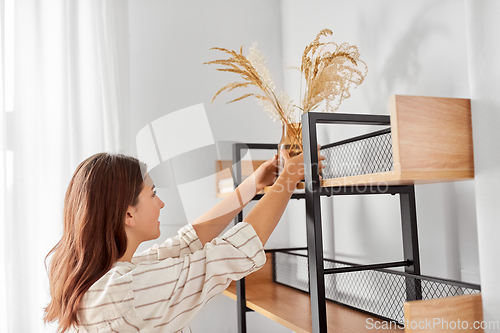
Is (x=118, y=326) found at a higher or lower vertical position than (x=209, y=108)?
lower

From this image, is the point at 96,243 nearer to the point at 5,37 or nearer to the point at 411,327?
the point at 411,327

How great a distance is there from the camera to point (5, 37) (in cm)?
129

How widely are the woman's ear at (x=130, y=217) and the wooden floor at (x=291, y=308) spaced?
0.44 m

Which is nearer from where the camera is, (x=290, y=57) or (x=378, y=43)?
(x=378, y=43)

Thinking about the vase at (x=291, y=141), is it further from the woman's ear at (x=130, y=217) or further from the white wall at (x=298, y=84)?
the woman's ear at (x=130, y=217)

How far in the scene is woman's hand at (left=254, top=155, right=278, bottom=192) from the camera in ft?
3.51

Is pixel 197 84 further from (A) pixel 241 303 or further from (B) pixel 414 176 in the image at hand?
(B) pixel 414 176

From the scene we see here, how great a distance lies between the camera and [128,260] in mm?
845

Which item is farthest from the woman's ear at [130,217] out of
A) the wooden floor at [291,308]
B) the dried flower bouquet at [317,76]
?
the wooden floor at [291,308]

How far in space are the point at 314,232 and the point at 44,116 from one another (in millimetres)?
991

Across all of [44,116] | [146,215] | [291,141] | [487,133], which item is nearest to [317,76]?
[291,141]

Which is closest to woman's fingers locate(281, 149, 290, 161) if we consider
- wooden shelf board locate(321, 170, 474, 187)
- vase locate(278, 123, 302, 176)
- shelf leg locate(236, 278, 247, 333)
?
vase locate(278, 123, 302, 176)

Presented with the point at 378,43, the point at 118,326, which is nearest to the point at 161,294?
the point at 118,326

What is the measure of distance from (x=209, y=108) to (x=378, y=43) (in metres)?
0.74
